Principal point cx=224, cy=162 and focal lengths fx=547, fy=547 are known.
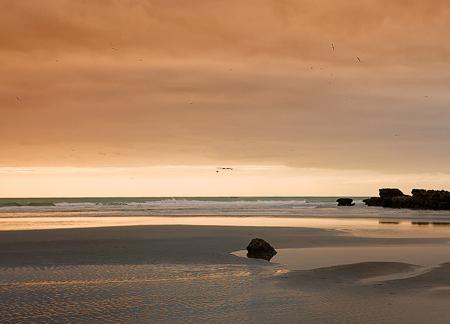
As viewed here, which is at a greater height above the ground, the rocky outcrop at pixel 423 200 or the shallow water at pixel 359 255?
the rocky outcrop at pixel 423 200

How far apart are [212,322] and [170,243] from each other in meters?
18.0

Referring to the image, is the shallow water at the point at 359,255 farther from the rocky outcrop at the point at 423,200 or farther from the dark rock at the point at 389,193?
the dark rock at the point at 389,193

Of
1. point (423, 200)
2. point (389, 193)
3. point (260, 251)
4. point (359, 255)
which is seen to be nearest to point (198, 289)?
point (260, 251)

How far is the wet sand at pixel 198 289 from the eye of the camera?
1276 centimetres

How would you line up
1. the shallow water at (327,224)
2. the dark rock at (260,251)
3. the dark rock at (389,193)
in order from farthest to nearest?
the dark rock at (389,193)
the shallow water at (327,224)
the dark rock at (260,251)

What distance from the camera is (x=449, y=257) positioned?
74.7 feet

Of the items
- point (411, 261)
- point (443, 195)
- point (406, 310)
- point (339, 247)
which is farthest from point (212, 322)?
point (443, 195)

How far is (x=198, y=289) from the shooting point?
16.0m

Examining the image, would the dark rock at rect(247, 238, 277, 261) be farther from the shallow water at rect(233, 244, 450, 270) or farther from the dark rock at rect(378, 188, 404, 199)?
the dark rock at rect(378, 188, 404, 199)

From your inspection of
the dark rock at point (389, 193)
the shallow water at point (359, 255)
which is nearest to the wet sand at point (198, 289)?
the shallow water at point (359, 255)

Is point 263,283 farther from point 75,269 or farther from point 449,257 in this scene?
point 449,257

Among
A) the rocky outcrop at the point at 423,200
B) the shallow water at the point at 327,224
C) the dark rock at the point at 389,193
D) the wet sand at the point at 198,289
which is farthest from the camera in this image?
the dark rock at the point at 389,193

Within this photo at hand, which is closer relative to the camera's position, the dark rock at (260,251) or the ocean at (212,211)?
the dark rock at (260,251)

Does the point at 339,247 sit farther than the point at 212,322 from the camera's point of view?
Yes
